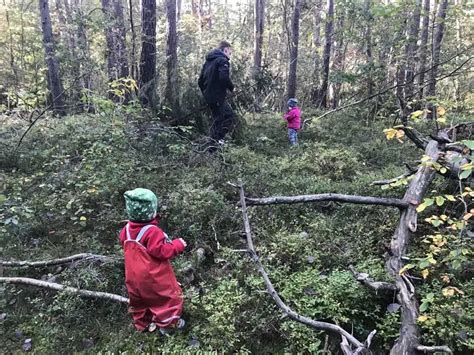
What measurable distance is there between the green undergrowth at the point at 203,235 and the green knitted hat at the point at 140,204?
3.05 feet

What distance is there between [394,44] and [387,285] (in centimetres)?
876

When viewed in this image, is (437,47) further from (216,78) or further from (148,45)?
(148,45)

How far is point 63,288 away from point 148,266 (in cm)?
114

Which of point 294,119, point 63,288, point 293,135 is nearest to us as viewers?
point 63,288

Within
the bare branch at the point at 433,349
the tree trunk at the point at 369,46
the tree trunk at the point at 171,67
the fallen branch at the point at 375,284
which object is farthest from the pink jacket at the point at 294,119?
the bare branch at the point at 433,349

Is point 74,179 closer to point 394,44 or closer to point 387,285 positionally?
point 387,285

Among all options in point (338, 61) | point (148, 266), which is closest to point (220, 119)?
point (148, 266)

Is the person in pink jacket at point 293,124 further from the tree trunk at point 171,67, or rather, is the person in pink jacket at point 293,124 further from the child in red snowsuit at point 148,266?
the child in red snowsuit at point 148,266

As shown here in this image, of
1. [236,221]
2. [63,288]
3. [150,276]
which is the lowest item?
[63,288]

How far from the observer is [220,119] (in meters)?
7.91

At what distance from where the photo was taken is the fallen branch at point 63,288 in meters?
3.88

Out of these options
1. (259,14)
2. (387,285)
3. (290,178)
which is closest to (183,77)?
(290,178)

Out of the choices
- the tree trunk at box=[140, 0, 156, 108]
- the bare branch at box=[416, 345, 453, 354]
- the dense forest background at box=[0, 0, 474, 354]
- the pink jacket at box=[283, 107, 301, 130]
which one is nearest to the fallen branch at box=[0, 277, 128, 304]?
the dense forest background at box=[0, 0, 474, 354]

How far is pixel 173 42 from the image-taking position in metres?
9.73
